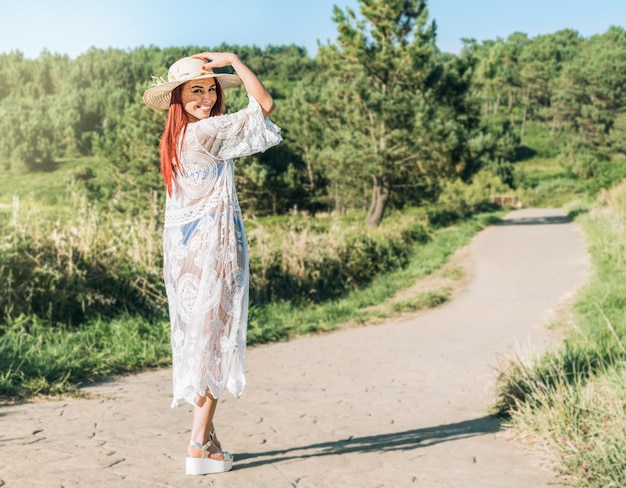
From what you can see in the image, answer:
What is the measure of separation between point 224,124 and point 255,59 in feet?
242

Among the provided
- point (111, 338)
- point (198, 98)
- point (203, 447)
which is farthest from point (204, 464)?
point (111, 338)

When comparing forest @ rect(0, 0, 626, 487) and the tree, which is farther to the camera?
the tree

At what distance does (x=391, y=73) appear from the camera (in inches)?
910

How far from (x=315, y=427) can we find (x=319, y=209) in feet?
107

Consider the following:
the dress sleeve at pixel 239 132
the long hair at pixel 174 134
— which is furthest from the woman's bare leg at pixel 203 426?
the dress sleeve at pixel 239 132

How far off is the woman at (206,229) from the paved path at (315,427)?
0.47 metres

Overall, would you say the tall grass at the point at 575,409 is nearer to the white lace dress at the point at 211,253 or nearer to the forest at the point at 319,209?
the forest at the point at 319,209

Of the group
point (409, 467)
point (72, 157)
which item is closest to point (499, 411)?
point (409, 467)

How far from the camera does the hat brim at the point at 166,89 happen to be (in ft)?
12.1

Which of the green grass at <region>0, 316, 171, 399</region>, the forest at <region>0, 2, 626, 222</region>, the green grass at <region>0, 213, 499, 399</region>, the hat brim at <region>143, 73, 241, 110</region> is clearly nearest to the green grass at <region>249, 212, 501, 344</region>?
the green grass at <region>0, 213, 499, 399</region>

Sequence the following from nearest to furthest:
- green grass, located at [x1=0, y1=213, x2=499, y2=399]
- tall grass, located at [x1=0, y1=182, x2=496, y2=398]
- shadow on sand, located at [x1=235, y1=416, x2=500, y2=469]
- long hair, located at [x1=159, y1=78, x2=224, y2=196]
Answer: long hair, located at [x1=159, y1=78, x2=224, y2=196]
shadow on sand, located at [x1=235, y1=416, x2=500, y2=469]
green grass, located at [x1=0, y1=213, x2=499, y2=399]
tall grass, located at [x1=0, y1=182, x2=496, y2=398]

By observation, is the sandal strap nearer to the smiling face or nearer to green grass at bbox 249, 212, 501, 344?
the smiling face

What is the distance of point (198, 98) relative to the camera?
12.4 feet

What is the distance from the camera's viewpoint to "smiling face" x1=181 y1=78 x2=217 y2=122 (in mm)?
3766
